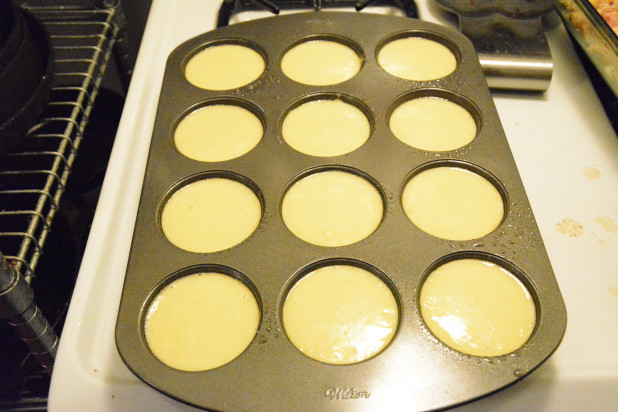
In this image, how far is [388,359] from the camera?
0.78m

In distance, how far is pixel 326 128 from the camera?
116 centimetres

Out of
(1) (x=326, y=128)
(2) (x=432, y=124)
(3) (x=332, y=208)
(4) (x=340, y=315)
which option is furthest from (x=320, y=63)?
(4) (x=340, y=315)

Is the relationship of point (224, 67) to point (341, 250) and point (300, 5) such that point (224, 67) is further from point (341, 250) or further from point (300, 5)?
point (341, 250)

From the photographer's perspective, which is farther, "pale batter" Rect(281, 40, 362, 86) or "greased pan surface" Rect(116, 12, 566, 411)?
"pale batter" Rect(281, 40, 362, 86)

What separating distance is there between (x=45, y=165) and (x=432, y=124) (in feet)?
3.32

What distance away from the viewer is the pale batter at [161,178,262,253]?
98cm

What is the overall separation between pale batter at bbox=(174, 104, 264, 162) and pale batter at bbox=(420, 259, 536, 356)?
1.65 feet

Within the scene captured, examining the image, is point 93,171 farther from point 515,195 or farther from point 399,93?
point 515,195

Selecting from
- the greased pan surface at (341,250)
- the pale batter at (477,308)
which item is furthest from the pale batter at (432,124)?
the pale batter at (477,308)

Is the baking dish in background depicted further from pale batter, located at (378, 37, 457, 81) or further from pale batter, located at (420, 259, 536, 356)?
pale batter, located at (420, 259, 536, 356)

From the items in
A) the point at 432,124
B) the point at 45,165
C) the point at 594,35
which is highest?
the point at 594,35

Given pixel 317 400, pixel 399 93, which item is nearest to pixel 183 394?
pixel 317 400

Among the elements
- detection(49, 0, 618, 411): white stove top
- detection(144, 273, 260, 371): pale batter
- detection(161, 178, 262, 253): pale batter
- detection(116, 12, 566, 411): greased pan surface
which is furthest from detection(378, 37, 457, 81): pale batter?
detection(144, 273, 260, 371): pale batter

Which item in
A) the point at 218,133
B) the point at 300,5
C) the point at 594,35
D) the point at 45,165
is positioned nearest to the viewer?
the point at 218,133
